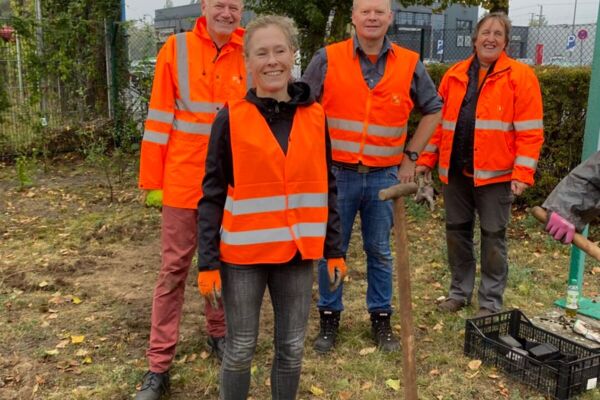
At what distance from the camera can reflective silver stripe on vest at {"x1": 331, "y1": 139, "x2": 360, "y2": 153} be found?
A: 3.78 m

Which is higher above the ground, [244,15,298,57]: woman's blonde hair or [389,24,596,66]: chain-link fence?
[389,24,596,66]: chain-link fence

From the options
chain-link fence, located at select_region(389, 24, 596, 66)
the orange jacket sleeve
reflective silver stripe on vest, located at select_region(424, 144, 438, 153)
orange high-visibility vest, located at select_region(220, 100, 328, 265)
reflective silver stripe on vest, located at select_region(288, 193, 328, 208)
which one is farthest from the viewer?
chain-link fence, located at select_region(389, 24, 596, 66)

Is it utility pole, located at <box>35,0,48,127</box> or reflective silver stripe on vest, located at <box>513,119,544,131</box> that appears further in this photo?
utility pole, located at <box>35,0,48,127</box>

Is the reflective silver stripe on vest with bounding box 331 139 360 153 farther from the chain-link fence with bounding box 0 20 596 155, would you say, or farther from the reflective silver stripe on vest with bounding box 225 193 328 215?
the chain-link fence with bounding box 0 20 596 155

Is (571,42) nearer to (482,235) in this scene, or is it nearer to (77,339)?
(482,235)

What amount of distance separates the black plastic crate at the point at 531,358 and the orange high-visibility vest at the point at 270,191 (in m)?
1.75

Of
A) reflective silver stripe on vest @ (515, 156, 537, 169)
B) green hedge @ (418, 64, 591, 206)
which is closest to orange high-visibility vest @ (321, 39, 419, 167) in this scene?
reflective silver stripe on vest @ (515, 156, 537, 169)

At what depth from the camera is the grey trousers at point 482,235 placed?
4.39 meters

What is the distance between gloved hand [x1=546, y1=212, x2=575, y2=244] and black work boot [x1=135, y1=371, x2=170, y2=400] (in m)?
2.20

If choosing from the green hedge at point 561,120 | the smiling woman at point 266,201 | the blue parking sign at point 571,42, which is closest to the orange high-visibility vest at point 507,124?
the smiling woman at point 266,201

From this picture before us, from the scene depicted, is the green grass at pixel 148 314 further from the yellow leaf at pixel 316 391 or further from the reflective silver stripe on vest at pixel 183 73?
the reflective silver stripe on vest at pixel 183 73

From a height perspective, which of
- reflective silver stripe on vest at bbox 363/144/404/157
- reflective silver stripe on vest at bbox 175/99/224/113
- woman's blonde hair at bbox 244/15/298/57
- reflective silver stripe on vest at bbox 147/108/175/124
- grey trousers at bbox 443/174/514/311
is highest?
woman's blonde hair at bbox 244/15/298/57

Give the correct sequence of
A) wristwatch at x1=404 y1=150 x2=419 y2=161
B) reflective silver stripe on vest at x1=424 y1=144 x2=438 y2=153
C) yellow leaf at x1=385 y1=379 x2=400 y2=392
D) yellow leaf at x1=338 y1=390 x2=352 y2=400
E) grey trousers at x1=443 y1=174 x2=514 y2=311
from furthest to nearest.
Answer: reflective silver stripe on vest at x1=424 y1=144 x2=438 y2=153, grey trousers at x1=443 y1=174 x2=514 y2=311, wristwatch at x1=404 y1=150 x2=419 y2=161, yellow leaf at x1=385 y1=379 x2=400 y2=392, yellow leaf at x1=338 y1=390 x2=352 y2=400

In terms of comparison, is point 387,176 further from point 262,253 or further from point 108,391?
point 108,391
